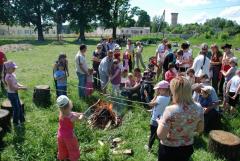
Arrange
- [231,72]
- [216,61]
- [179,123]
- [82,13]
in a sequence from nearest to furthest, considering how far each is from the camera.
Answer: [179,123], [231,72], [216,61], [82,13]

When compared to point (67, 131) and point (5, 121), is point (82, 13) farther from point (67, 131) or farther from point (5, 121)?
point (67, 131)

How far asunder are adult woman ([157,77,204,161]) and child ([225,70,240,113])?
5.08 m

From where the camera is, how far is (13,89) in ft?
25.9

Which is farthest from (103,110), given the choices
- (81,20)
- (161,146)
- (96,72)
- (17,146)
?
(81,20)

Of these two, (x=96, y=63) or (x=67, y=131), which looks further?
(x=96, y=63)

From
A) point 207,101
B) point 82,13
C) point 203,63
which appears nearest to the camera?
point 207,101

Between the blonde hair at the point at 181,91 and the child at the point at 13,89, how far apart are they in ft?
16.3

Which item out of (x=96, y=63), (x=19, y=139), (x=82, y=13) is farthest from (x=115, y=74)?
(x=82, y=13)

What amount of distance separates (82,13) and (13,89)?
162ft

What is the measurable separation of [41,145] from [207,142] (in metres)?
3.86

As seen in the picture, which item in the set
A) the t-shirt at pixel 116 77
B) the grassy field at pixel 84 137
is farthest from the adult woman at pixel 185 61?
the grassy field at pixel 84 137

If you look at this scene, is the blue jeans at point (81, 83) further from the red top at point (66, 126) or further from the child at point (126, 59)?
the red top at point (66, 126)

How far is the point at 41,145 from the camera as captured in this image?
682 cm

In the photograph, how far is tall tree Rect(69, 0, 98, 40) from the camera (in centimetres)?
5556
